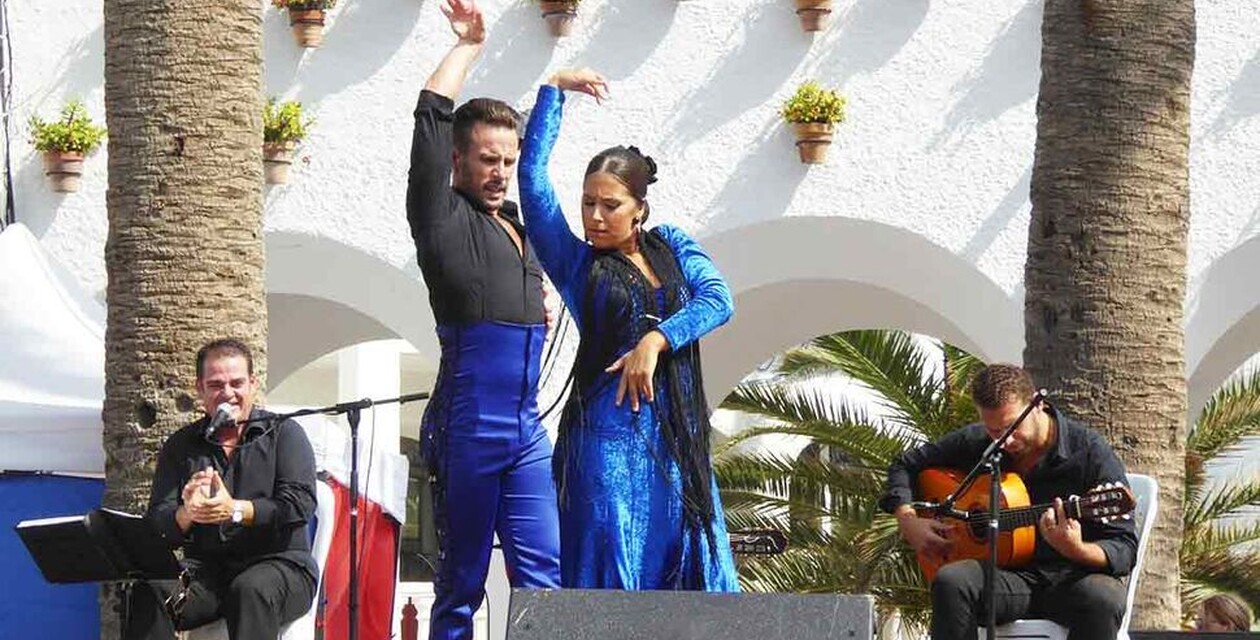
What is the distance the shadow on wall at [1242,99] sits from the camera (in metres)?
12.1

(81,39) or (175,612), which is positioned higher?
(81,39)

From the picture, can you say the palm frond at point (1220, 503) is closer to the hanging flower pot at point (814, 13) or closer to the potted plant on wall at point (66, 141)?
the hanging flower pot at point (814, 13)

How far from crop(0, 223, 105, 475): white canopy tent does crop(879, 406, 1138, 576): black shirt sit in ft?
11.3

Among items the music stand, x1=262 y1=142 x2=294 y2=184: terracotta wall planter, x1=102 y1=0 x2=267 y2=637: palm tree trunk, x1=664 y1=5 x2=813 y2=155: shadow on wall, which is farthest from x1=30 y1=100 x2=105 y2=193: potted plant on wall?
the music stand

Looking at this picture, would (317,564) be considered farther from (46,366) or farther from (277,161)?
(277,161)

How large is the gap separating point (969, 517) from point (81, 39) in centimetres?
638

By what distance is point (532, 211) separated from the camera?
6340 mm

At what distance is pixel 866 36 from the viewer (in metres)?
12.1

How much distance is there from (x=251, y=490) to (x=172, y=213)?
1698 mm

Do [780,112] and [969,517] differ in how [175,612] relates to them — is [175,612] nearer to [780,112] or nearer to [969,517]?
[969,517]

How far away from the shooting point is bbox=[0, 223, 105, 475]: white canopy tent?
927cm

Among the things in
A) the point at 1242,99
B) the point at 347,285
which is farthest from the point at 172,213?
the point at 1242,99

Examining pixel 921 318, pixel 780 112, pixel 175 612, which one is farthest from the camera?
pixel 921 318

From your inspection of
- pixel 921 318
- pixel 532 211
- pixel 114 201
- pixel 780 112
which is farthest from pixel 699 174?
pixel 532 211
